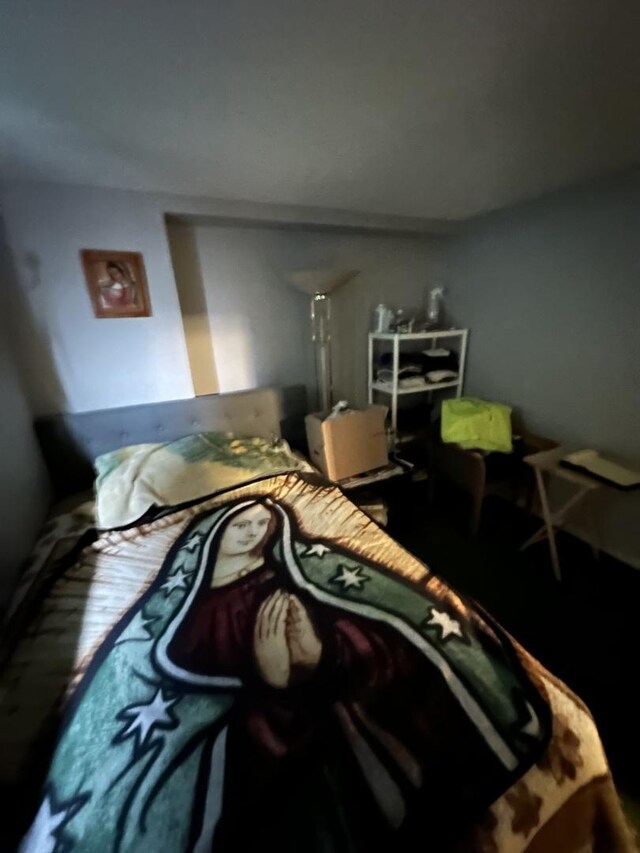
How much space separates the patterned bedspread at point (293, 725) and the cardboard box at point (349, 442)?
0.84 meters

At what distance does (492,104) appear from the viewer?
1.00 m

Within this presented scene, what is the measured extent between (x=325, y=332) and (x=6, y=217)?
5.33 feet

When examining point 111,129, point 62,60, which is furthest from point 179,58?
point 111,129

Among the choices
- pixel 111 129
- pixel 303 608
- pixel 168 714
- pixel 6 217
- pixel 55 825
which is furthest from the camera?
pixel 6 217

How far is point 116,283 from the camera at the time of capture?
169cm

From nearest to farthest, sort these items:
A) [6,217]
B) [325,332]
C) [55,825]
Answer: [55,825] < [6,217] < [325,332]

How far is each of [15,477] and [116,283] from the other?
3.35 feet

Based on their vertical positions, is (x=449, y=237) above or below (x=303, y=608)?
above

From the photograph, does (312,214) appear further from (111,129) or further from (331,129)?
(111,129)

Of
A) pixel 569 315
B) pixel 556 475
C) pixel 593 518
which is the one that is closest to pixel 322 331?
pixel 569 315

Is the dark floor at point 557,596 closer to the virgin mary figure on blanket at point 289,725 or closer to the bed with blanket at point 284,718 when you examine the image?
the bed with blanket at point 284,718

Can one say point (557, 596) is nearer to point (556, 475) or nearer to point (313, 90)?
point (556, 475)

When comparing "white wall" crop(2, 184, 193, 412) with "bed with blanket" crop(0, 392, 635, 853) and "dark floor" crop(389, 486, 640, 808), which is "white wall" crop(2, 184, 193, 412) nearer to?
"bed with blanket" crop(0, 392, 635, 853)

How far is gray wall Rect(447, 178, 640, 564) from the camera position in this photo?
1.72 meters
